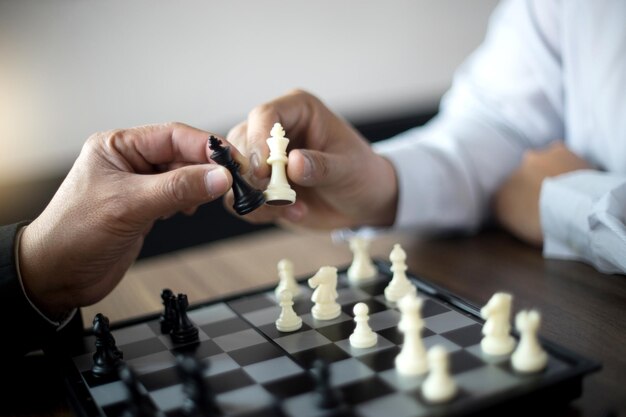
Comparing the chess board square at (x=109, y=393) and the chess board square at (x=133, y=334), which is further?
the chess board square at (x=133, y=334)

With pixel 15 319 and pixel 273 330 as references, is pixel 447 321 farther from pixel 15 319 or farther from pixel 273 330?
pixel 15 319

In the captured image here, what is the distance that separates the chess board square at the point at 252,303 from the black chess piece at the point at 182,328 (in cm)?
13

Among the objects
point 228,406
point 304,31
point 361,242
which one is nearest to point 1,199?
point 304,31

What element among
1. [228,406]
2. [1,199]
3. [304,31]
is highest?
[304,31]

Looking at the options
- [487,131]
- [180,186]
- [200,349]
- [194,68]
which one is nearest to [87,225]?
[180,186]

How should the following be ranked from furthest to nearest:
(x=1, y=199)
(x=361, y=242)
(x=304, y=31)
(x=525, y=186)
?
1. (x=304, y=31)
2. (x=1, y=199)
3. (x=525, y=186)
4. (x=361, y=242)

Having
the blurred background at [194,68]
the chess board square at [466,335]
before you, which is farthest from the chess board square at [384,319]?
the blurred background at [194,68]

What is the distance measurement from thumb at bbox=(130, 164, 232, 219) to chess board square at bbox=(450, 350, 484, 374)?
45 centimetres

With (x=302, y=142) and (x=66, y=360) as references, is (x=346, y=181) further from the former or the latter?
(x=66, y=360)

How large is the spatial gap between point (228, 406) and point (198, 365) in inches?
3.0

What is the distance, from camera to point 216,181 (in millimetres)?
1206

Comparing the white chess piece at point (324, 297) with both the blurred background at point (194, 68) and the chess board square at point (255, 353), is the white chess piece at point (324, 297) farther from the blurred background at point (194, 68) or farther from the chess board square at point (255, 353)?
the blurred background at point (194, 68)

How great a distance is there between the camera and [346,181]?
1616mm

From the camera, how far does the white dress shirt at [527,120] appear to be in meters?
1.75
